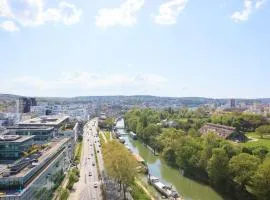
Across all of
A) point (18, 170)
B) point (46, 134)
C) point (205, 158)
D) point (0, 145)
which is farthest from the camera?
point (46, 134)

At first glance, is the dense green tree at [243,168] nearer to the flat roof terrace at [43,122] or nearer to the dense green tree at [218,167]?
the dense green tree at [218,167]

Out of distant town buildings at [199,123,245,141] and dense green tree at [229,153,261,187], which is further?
distant town buildings at [199,123,245,141]

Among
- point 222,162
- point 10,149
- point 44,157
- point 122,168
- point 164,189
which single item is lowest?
point 164,189

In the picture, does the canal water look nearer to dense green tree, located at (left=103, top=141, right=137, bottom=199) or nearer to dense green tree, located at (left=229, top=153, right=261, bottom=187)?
dense green tree, located at (left=229, top=153, right=261, bottom=187)

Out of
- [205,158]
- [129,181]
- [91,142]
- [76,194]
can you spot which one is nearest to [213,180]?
[205,158]

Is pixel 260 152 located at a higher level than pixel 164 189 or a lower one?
higher

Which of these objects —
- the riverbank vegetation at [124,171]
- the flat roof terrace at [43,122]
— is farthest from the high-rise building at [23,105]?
the riverbank vegetation at [124,171]

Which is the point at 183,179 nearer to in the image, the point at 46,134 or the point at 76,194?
the point at 76,194

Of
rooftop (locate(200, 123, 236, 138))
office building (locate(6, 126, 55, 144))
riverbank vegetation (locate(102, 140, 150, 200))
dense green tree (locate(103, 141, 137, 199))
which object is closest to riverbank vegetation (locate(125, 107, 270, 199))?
rooftop (locate(200, 123, 236, 138))

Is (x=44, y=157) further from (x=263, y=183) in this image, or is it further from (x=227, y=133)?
(x=227, y=133)

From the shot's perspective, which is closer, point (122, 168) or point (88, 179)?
point (122, 168)

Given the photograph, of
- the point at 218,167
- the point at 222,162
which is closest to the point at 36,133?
the point at 218,167
